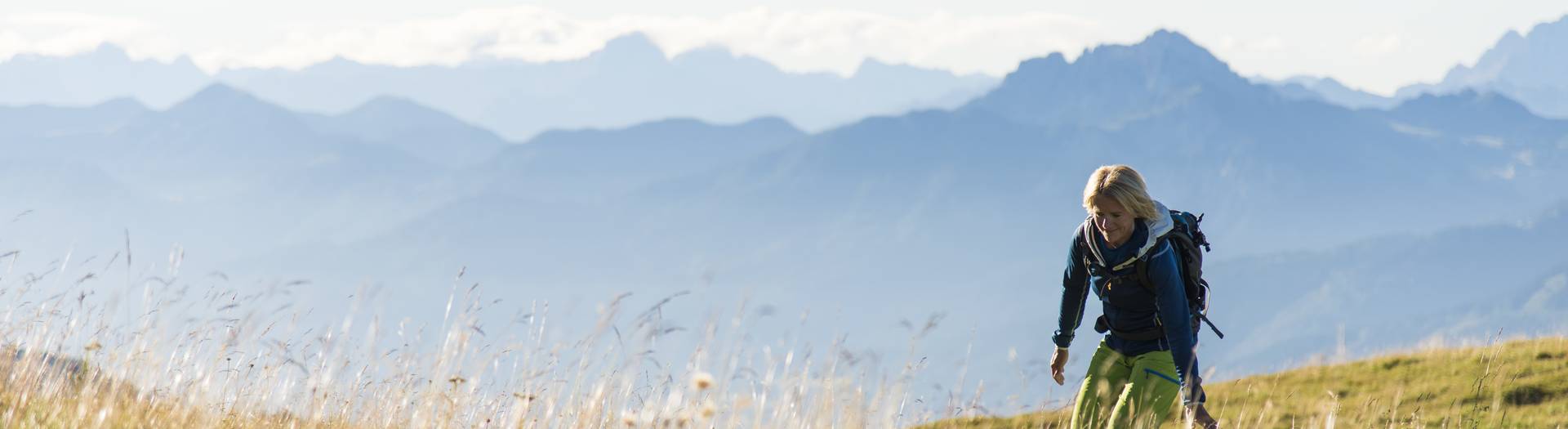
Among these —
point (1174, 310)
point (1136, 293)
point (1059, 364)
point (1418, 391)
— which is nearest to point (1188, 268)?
point (1136, 293)

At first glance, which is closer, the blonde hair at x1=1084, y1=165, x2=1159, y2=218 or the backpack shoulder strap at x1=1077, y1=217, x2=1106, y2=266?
the blonde hair at x1=1084, y1=165, x2=1159, y2=218

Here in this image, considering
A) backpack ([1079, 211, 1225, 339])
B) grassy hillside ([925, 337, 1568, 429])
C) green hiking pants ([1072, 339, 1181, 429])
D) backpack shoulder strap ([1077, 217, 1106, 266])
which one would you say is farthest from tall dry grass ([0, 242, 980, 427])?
grassy hillside ([925, 337, 1568, 429])

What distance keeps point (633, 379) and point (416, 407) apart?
1.01 meters

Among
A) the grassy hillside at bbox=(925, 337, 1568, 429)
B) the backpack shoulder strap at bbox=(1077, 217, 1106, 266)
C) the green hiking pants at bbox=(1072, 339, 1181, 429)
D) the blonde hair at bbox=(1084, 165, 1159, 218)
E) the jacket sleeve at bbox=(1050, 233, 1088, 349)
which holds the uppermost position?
the blonde hair at bbox=(1084, 165, 1159, 218)

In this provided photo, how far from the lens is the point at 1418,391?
427 inches

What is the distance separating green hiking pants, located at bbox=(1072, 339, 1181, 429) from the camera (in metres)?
4.80

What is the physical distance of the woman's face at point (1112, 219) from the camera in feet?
15.2

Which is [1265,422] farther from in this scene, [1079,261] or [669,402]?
[669,402]

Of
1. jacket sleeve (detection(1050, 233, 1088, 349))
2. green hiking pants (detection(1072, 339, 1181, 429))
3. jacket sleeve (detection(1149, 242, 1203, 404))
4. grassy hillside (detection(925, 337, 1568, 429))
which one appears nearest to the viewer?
jacket sleeve (detection(1149, 242, 1203, 404))

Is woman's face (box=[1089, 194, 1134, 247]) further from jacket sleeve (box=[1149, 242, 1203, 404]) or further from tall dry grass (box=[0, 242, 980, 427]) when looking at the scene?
tall dry grass (box=[0, 242, 980, 427])

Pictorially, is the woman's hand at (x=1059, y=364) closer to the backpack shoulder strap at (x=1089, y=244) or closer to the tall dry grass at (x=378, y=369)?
the backpack shoulder strap at (x=1089, y=244)

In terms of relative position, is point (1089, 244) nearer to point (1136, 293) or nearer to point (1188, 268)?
point (1136, 293)

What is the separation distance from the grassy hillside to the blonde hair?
2339mm

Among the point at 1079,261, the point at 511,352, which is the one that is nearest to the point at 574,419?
the point at 511,352
